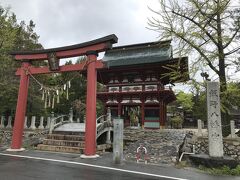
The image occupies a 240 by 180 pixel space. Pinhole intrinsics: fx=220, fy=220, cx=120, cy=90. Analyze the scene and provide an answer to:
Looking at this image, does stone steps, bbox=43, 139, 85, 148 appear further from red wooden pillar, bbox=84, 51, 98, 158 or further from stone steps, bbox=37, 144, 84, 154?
red wooden pillar, bbox=84, 51, 98, 158

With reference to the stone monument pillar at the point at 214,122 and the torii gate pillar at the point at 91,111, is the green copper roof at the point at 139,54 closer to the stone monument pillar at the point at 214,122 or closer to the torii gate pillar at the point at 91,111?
the torii gate pillar at the point at 91,111

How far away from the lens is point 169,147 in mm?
12203

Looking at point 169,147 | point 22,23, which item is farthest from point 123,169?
point 22,23

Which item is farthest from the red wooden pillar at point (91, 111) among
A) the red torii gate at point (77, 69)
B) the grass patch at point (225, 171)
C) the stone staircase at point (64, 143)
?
the grass patch at point (225, 171)

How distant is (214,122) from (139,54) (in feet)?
55.7

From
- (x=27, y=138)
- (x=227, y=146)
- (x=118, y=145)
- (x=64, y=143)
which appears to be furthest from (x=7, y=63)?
(x=227, y=146)

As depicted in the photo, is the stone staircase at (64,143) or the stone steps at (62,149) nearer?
the stone steps at (62,149)

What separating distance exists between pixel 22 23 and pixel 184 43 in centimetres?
2411

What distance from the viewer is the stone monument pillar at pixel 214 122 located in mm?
9172

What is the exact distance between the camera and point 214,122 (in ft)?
31.3

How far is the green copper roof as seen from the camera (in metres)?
23.2

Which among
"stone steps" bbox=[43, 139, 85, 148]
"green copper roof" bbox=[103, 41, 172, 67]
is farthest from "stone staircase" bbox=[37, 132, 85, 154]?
"green copper roof" bbox=[103, 41, 172, 67]

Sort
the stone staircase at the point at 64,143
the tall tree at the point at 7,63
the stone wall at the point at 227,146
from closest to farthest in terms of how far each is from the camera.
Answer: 1. the stone wall at the point at 227,146
2. the stone staircase at the point at 64,143
3. the tall tree at the point at 7,63

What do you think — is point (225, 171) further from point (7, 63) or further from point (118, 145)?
point (7, 63)
